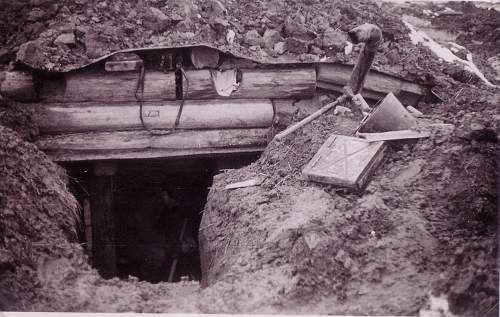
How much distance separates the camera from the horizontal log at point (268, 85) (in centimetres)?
423

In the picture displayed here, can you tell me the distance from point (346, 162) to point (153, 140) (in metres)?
2.16

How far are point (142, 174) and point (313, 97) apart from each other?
2.51 metres

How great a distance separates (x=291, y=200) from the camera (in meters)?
3.33

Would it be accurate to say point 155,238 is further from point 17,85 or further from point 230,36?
point 230,36

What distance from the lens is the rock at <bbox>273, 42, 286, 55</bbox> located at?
4.46m

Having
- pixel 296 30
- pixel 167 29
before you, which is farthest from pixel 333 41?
pixel 167 29

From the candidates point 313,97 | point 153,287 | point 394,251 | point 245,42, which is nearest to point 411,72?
point 313,97

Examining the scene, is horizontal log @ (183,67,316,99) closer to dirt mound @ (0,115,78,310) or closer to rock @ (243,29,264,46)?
rock @ (243,29,264,46)

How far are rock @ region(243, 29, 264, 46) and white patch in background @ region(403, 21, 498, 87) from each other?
6.40 ft

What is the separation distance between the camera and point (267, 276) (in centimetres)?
277

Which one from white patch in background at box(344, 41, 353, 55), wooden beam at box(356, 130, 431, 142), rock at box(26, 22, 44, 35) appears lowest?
wooden beam at box(356, 130, 431, 142)

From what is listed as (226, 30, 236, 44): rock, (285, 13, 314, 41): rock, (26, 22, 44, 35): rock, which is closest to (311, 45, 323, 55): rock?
(285, 13, 314, 41): rock

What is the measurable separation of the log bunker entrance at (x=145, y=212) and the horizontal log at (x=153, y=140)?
1.05ft

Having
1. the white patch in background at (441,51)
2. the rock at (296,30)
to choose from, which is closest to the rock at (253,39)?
the rock at (296,30)
